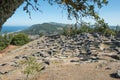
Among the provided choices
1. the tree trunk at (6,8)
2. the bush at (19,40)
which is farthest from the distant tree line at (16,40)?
the tree trunk at (6,8)

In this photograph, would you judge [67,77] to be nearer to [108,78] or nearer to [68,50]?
[108,78]

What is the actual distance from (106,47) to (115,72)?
17.1m

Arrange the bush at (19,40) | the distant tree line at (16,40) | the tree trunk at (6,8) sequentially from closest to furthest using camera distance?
the tree trunk at (6,8), the bush at (19,40), the distant tree line at (16,40)

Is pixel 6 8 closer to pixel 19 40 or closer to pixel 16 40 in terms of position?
pixel 16 40

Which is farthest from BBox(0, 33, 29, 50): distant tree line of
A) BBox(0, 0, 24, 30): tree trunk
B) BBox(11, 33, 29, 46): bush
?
BBox(0, 0, 24, 30): tree trunk

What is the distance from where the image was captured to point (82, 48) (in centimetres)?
3766

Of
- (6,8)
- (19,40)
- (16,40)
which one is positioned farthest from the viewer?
(19,40)

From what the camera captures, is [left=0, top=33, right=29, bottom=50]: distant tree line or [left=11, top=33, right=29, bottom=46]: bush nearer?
[left=11, top=33, right=29, bottom=46]: bush

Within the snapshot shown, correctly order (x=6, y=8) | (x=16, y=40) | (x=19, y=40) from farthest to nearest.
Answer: (x=19, y=40), (x=16, y=40), (x=6, y=8)

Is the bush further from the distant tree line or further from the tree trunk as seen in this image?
the tree trunk

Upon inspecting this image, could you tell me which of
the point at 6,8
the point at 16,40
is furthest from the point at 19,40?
the point at 6,8

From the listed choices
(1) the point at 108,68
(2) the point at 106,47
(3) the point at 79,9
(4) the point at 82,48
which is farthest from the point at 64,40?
(3) the point at 79,9

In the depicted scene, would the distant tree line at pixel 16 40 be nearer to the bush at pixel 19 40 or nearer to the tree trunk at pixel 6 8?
the bush at pixel 19 40

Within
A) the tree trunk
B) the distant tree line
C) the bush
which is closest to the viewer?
the tree trunk
